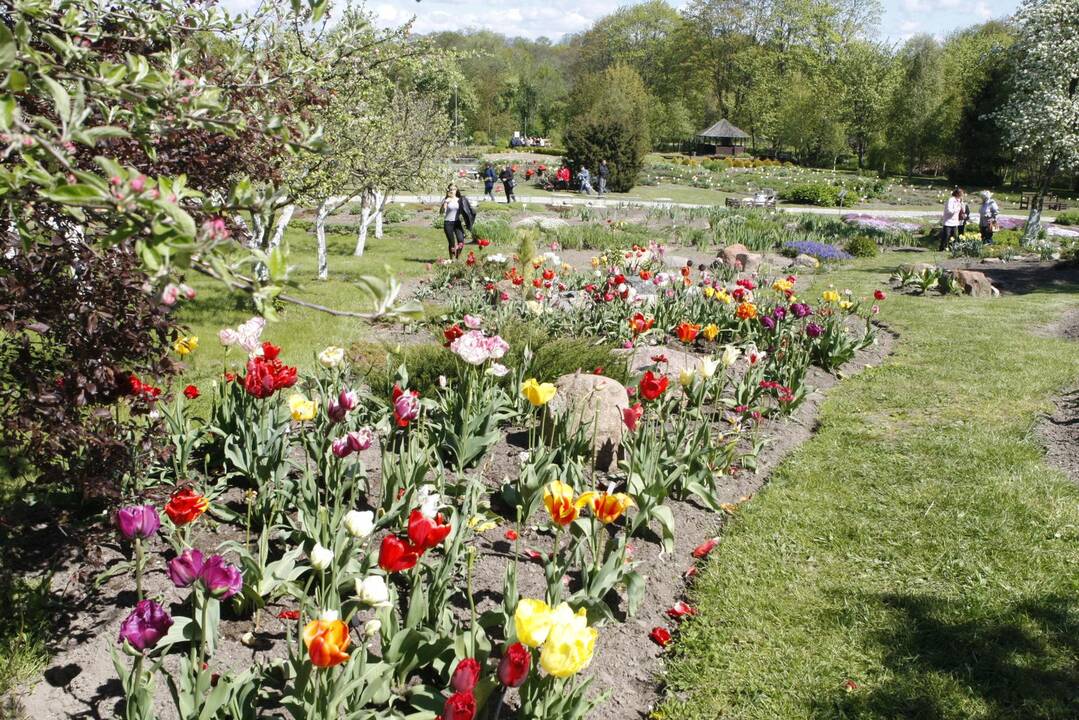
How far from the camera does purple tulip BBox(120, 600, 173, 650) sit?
2.03m

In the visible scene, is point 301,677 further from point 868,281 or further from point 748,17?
point 748,17

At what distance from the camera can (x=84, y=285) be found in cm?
311

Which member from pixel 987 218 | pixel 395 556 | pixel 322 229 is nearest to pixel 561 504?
pixel 395 556

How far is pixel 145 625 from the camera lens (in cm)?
204

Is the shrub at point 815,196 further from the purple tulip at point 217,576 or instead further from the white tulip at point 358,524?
the purple tulip at point 217,576

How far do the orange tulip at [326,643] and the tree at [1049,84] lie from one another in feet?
60.3

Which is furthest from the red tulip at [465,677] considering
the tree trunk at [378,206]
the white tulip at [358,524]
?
the tree trunk at [378,206]

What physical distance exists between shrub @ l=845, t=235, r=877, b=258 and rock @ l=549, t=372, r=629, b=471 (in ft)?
44.9

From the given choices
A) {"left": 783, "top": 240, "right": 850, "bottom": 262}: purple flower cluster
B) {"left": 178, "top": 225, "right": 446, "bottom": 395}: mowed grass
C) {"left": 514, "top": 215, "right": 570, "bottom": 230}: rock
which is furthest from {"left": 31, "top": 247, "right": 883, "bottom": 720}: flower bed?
{"left": 514, "top": 215, "right": 570, "bottom": 230}: rock

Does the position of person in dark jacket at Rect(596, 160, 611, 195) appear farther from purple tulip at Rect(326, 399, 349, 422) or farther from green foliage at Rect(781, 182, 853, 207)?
purple tulip at Rect(326, 399, 349, 422)

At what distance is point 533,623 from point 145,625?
1.05 meters

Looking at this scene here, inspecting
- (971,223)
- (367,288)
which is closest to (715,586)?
(367,288)

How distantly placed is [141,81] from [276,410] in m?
2.65

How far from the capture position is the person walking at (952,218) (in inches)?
654
